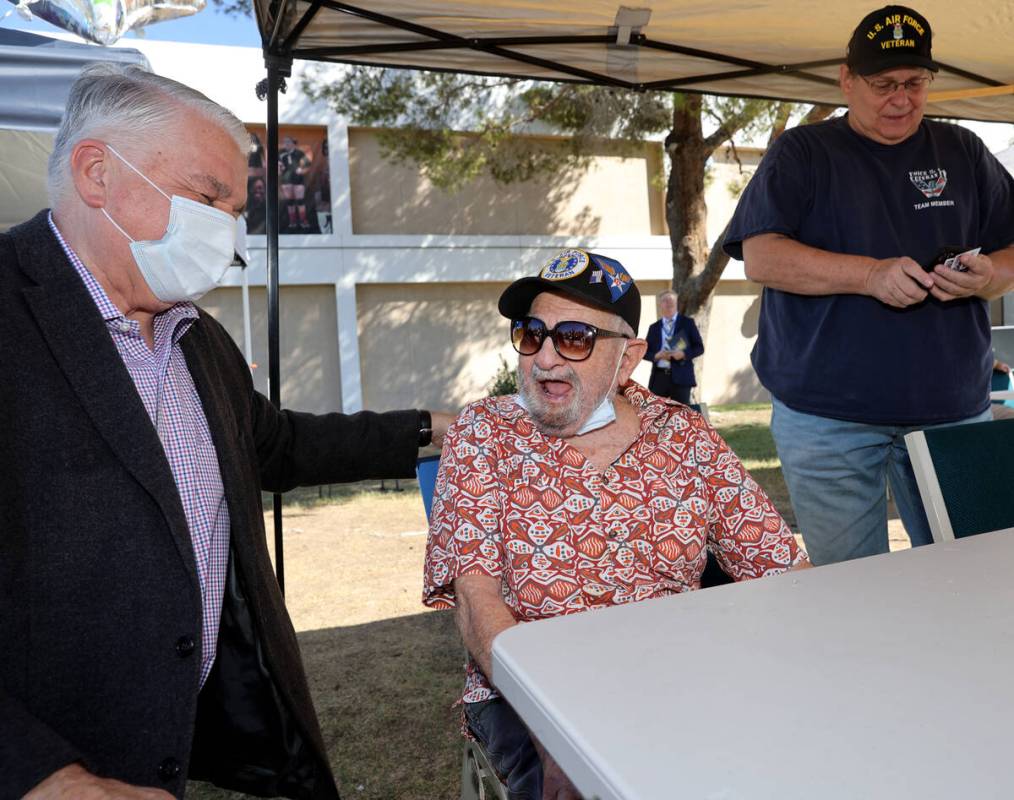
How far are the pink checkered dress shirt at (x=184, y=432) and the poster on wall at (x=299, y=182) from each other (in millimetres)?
14880

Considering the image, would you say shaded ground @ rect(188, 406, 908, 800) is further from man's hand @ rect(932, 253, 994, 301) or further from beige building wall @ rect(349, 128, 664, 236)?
beige building wall @ rect(349, 128, 664, 236)

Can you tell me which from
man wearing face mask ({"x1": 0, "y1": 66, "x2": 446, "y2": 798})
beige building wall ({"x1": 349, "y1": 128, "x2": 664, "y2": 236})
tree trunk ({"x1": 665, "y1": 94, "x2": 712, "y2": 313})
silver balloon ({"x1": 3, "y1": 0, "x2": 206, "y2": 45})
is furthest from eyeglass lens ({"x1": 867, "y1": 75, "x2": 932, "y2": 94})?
beige building wall ({"x1": 349, "y1": 128, "x2": 664, "y2": 236})

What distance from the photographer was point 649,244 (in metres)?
18.1

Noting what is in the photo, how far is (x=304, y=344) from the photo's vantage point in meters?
16.5

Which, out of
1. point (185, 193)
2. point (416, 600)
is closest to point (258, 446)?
point (185, 193)

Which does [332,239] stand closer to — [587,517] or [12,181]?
[12,181]

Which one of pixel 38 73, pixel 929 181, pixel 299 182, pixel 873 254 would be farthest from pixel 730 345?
pixel 38 73

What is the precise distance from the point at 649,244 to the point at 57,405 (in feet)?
57.2

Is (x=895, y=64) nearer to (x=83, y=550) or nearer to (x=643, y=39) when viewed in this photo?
(x=643, y=39)

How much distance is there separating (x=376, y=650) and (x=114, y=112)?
328 cm

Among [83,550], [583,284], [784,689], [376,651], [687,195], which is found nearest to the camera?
[784,689]

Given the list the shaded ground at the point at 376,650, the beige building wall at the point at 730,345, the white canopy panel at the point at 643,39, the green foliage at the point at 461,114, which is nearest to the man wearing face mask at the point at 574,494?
the shaded ground at the point at 376,650

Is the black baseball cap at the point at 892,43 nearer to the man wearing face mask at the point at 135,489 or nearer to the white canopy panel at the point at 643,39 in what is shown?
the white canopy panel at the point at 643,39

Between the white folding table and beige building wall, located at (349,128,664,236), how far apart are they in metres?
15.7
